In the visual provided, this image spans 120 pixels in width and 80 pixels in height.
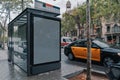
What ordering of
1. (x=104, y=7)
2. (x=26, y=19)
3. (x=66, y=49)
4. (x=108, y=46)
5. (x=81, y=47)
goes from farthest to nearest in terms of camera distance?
(x=104, y=7)
(x=66, y=49)
(x=81, y=47)
(x=108, y=46)
(x=26, y=19)

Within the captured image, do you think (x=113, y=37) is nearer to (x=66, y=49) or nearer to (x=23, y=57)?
(x=66, y=49)

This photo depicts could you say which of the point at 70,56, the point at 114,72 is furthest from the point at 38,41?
the point at 70,56

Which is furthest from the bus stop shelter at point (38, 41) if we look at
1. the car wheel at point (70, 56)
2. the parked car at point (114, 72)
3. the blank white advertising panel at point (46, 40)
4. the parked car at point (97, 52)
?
the car wheel at point (70, 56)

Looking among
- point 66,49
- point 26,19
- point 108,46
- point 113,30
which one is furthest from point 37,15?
point 113,30

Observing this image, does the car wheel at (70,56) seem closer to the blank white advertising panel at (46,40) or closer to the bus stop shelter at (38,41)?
the bus stop shelter at (38,41)

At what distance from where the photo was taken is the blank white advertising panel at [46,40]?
8320 mm

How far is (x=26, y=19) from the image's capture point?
26.9 ft

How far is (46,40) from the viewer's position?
28.8ft

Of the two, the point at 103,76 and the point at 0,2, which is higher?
the point at 0,2

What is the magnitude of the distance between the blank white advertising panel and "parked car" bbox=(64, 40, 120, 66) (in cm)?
278

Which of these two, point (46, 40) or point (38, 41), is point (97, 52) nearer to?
point (46, 40)

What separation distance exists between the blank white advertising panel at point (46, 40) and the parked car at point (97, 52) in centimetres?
278

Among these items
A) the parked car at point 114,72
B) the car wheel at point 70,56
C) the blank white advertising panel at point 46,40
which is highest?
the blank white advertising panel at point 46,40

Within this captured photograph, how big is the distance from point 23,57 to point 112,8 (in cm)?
1572
